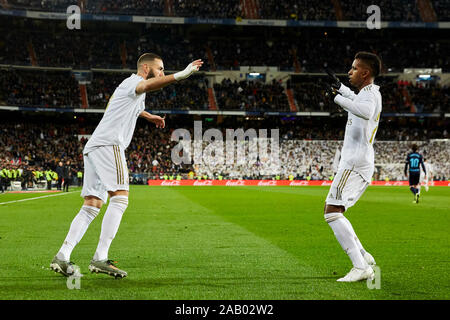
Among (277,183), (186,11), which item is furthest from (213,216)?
(186,11)

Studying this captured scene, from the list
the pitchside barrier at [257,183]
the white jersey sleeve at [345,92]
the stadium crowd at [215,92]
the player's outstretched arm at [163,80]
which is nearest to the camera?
the player's outstretched arm at [163,80]

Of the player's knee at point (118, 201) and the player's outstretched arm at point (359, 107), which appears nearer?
the player's outstretched arm at point (359, 107)

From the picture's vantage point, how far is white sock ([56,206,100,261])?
605 centimetres

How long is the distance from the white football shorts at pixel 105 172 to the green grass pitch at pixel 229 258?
107 centimetres

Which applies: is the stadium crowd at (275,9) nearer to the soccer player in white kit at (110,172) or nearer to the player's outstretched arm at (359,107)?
the soccer player in white kit at (110,172)

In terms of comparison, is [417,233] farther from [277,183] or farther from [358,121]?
[277,183]

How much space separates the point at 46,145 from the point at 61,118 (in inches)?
243

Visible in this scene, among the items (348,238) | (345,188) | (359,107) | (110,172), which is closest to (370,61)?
(359,107)

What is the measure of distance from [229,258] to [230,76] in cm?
4971

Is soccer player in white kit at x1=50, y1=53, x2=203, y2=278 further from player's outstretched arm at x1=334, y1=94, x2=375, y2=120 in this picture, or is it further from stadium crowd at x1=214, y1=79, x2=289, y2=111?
stadium crowd at x1=214, y1=79, x2=289, y2=111

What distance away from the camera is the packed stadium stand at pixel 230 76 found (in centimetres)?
4953

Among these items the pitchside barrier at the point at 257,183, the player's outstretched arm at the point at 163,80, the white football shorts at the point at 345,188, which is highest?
the player's outstretched arm at the point at 163,80

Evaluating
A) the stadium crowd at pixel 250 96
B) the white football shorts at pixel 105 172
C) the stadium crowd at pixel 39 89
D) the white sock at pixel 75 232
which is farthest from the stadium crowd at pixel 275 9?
the white sock at pixel 75 232

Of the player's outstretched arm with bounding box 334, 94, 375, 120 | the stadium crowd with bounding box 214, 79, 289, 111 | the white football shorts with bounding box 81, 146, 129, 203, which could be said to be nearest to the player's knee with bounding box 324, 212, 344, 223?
the player's outstretched arm with bounding box 334, 94, 375, 120
